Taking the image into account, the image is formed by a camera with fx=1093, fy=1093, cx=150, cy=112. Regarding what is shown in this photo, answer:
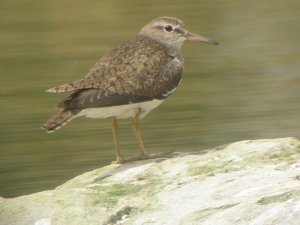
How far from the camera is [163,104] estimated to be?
13.4 m

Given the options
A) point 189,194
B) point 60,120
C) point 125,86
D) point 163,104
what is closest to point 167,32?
point 125,86

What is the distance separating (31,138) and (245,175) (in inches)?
204

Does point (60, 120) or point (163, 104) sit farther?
point (163, 104)

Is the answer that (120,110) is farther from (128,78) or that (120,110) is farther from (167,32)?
(167,32)

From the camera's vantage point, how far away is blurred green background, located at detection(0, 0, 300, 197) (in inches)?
471

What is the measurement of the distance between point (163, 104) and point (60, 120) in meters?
4.55

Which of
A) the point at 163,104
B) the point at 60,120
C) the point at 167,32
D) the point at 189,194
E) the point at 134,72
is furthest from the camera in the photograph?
the point at 163,104

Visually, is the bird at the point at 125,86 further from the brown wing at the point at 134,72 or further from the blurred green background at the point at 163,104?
the blurred green background at the point at 163,104

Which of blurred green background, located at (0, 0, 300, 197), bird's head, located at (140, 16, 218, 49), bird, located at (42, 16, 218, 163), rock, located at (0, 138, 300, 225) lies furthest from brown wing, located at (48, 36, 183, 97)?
blurred green background, located at (0, 0, 300, 197)

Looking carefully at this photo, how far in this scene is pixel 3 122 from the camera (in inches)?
513

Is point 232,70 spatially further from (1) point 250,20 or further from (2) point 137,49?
(2) point 137,49

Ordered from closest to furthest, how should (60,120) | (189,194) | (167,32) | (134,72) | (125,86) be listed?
(189,194)
(60,120)
(125,86)
(134,72)
(167,32)

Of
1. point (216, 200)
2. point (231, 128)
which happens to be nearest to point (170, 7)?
point (231, 128)

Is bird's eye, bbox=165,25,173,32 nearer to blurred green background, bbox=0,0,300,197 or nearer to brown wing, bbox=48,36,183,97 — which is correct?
brown wing, bbox=48,36,183,97
